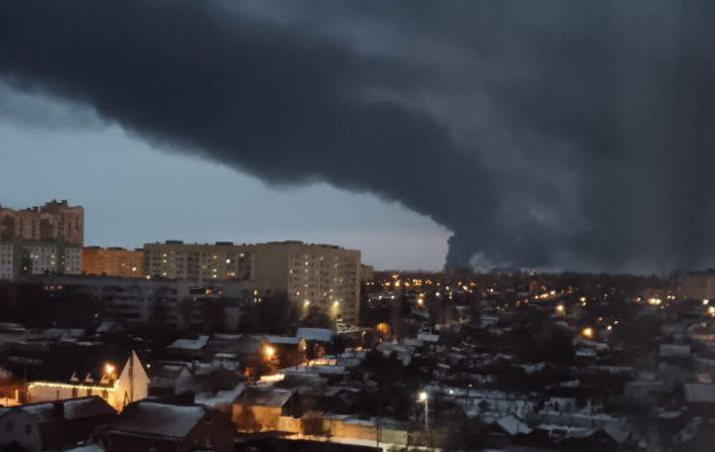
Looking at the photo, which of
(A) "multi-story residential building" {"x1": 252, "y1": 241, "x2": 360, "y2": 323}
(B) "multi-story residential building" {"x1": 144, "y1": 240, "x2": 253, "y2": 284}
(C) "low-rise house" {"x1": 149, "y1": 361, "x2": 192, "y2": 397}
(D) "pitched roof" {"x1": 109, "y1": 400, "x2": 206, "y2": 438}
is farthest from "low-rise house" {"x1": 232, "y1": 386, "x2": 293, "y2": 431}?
(B) "multi-story residential building" {"x1": 144, "y1": 240, "x2": 253, "y2": 284}

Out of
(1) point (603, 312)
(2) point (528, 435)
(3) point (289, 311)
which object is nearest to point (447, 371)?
(2) point (528, 435)

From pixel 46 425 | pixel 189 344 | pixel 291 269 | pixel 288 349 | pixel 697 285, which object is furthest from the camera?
pixel 697 285

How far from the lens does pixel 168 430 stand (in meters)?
6.79

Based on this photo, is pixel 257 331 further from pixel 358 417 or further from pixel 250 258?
pixel 358 417

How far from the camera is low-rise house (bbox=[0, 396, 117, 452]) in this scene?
7.32m

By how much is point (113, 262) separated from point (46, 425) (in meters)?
27.5

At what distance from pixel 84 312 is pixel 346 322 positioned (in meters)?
7.43

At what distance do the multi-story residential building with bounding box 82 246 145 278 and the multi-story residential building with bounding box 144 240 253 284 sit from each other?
17.8ft

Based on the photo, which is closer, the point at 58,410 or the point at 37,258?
the point at 58,410

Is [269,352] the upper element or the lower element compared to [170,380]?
upper

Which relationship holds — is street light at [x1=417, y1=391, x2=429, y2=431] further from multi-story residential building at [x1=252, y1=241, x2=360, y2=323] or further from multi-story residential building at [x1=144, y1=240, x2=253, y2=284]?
multi-story residential building at [x1=144, y1=240, x2=253, y2=284]

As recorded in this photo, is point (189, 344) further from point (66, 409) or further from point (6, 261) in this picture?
point (6, 261)

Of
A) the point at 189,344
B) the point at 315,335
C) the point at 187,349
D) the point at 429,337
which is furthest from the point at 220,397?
the point at 429,337

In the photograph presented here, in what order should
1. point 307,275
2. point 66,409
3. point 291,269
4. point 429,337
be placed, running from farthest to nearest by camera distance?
point 307,275, point 291,269, point 429,337, point 66,409
